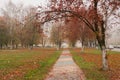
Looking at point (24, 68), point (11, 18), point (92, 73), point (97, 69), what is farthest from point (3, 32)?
point (92, 73)

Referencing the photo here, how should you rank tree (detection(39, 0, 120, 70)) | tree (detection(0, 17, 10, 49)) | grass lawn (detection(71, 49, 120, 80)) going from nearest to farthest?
grass lawn (detection(71, 49, 120, 80)) → tree (detection(39, 0, 120, 70)) → tree (detection(0, 17, 10, 49))

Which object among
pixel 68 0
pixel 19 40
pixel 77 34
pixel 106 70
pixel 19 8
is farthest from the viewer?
pixel 19 40

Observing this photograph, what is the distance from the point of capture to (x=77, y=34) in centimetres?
5994

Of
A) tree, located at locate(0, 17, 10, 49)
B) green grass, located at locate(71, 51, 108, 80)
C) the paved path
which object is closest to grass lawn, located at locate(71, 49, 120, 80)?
green grass, located at locate(71, 51, 108, 80)

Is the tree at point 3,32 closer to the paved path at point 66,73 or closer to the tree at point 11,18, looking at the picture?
the tree at point 11,18

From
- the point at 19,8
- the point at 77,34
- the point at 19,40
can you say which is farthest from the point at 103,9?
the point at 19,40

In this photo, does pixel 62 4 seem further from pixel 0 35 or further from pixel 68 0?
pixel 0 35

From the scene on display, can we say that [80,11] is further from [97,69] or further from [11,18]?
[11,18]

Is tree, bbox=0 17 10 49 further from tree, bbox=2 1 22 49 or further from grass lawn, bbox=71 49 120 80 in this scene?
grass lawn, bbox=71 49 120 80

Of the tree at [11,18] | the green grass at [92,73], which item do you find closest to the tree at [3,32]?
the tree at [11,18]

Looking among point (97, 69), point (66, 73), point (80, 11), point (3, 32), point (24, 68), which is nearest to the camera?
point (66, 73)

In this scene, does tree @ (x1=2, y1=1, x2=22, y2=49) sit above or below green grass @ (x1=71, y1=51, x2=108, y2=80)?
above

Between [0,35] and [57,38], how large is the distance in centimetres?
1767

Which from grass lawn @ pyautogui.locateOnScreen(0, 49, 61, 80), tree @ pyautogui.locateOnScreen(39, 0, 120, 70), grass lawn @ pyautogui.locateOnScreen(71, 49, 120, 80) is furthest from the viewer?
tree @ pyautogui.locateOnScreen(39, 0, 120, 70)
